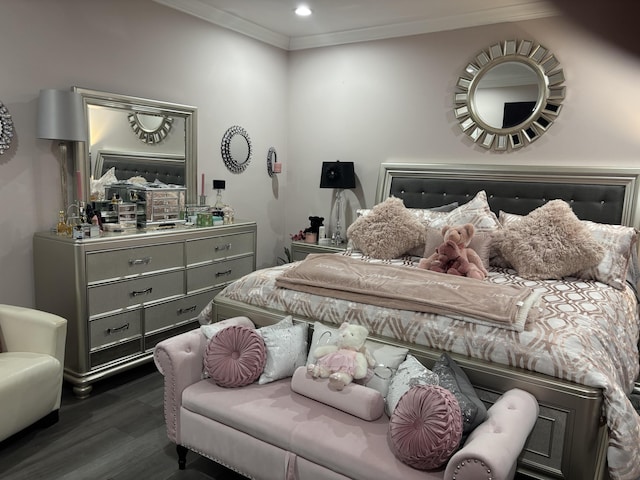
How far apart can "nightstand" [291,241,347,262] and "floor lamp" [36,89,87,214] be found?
2.18m

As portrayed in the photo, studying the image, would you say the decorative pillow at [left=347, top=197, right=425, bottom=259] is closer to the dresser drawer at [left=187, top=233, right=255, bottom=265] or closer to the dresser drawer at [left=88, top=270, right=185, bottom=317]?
the dresser drawer at [left=187, top=233, right=255, bottom=265]

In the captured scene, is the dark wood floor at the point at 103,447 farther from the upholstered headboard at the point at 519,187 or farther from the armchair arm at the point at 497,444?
the upholstered headboard at the point at 519,187

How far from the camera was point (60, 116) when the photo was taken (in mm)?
3002

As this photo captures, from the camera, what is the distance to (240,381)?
7.64 feet

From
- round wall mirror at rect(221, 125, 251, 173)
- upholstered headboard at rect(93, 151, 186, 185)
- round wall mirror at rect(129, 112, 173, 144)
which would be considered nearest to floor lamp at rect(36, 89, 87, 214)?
upholstered headboard at rect(93, 151, 186, 185)

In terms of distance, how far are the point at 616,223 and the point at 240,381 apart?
297 centimetres

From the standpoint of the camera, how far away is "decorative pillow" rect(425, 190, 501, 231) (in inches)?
135

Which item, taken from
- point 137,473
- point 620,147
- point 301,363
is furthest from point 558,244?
point 137,473

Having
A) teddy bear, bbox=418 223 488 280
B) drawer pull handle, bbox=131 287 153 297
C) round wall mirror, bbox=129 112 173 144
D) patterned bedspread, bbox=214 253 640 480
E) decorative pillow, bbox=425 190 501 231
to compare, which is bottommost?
drawer pull handle, bbox=131 287 153 297

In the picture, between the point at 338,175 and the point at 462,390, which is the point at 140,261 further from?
the point at 462,390

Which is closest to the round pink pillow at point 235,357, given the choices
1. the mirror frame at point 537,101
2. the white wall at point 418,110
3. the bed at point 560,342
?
the bed at point 560,342

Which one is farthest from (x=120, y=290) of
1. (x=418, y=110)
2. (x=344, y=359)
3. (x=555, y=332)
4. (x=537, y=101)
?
(x=537, y=101)

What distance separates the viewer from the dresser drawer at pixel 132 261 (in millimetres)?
3006

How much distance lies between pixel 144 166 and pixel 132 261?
0.92 meters
